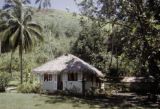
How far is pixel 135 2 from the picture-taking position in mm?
32531

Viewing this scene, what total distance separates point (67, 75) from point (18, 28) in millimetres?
10561

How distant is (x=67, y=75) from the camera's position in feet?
144

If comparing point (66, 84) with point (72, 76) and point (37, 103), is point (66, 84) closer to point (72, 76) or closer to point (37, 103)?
point (72, 76)

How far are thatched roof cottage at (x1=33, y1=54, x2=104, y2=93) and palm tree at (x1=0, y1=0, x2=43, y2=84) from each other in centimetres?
492

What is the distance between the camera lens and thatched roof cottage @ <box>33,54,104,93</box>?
1690 inches

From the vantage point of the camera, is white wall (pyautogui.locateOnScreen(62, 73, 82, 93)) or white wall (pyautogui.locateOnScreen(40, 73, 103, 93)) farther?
white wall (pyautogui.locateOnScreen(40, 73, 103, 93))

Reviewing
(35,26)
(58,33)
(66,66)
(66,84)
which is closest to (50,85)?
(66,84)

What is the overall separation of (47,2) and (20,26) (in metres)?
17.4

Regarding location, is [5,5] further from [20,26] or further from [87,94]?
[87,94]

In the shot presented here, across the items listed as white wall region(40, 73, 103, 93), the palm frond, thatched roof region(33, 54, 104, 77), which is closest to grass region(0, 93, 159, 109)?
thatched roof region(33, 54, 104, 77)

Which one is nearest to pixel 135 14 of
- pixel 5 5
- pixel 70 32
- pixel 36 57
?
pixel 5 5

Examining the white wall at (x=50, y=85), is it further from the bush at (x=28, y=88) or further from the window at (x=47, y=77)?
the bush at (x=28, y=88)

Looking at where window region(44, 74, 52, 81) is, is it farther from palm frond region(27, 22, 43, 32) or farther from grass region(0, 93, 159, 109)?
grass region(0, 93, 159, 109)

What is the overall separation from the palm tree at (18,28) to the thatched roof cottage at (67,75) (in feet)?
16.1
